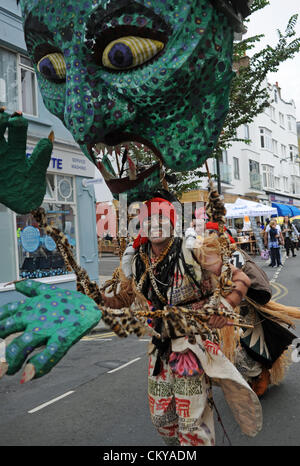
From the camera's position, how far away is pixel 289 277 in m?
12.3

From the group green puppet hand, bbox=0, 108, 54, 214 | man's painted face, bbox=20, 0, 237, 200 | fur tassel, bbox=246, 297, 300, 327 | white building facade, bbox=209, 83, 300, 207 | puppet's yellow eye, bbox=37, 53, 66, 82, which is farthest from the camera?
white building facade, bbox=209, 83, 300, 207

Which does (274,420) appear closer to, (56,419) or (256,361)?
(256,361)

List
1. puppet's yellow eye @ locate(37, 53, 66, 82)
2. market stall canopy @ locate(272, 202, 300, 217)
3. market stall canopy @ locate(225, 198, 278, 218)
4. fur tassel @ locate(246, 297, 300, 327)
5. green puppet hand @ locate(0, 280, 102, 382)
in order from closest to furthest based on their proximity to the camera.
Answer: green puppet hand @ locate(0, 280, 102, 382) → puppet's yellow eye @ locate(37, 53, 66, 82) → fur tassel @ locate(246, 297, 300, 327) → market stall canopy @ locate(225, 198, 278, 218) → market stall canopy @ locate(272, 202, 300, 217)

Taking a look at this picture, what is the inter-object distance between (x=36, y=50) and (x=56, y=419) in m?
2.96

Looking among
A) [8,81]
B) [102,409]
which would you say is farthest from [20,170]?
[8,81]

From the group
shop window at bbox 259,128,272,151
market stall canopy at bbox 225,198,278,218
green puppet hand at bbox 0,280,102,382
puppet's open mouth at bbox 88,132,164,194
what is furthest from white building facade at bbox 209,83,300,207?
green puppet hand at bbox 0,280,102,382

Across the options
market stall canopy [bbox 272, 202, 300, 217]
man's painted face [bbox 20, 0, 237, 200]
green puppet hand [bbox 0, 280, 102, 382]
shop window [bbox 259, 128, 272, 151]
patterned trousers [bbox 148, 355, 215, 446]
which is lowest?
patterned trousers [bbox 148, 355, 215, 446]

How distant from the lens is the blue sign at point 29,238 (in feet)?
28.2

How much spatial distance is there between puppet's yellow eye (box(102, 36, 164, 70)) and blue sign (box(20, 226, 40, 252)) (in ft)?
23.3

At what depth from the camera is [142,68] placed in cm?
195

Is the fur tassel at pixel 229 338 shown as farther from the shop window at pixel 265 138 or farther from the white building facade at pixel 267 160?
the shop window at pixel 265 138

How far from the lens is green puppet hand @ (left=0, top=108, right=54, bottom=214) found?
1.68 meters

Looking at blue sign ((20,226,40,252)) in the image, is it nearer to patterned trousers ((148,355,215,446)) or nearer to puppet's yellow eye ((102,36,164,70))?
patterned trousers ((148,355,215,446))
